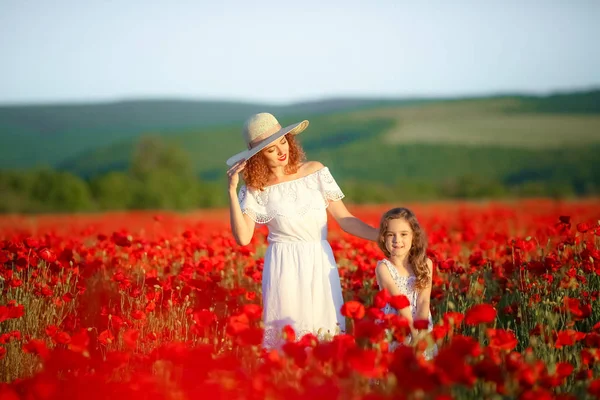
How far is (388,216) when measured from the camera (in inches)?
147

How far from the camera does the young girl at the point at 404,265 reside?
12.1 feet

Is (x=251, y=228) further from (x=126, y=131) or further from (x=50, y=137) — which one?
(x=126, y=131)

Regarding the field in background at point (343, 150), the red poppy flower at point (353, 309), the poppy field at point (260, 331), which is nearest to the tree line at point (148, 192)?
the field in background at point (343, 150)

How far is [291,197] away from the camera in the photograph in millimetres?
4066

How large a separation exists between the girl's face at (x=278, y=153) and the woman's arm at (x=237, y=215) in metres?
0.16

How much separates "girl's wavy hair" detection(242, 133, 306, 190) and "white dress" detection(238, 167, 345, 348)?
5cm

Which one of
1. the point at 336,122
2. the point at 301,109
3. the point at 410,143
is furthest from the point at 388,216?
the point at 301,109

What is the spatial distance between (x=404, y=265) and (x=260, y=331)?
1259 millimetres

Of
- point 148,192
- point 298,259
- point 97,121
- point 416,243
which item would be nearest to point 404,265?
point 416,243

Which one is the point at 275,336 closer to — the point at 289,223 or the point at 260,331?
the point at 289,223

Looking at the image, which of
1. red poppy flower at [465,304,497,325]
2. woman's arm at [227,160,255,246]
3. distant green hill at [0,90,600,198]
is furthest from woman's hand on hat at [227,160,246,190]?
distant green hill at [0,90,600,198]

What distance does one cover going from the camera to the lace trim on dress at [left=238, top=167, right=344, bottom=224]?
4.04 metres

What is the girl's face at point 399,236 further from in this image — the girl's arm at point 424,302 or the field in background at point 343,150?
the field in background at point 343,150

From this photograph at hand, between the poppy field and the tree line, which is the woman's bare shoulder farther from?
the tree line
